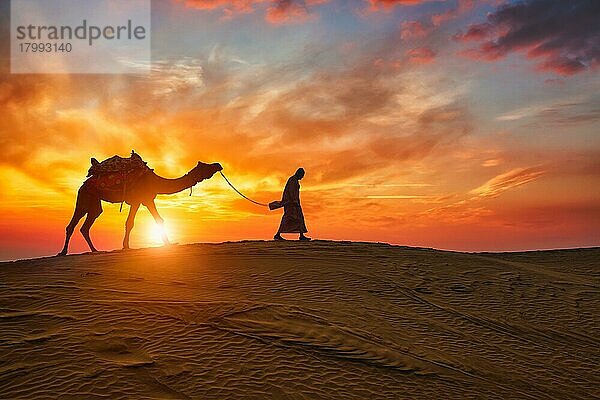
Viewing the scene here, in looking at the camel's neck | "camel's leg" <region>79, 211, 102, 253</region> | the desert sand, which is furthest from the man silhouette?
"camel's leg" <region>79, 211, 102, 253</region>

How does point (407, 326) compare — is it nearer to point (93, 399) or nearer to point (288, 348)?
point (288, 348)

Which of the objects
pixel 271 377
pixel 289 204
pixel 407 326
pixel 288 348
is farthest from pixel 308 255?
pixel 271 377

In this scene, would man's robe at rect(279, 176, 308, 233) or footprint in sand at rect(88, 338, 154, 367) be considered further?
man's robe at rect(279, 176, 308, 233)

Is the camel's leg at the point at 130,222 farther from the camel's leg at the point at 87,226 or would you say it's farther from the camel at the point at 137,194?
the camel's leg at the point at 87,226

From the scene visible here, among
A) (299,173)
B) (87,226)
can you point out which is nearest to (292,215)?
(299,173)

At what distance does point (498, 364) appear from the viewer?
6441 mm

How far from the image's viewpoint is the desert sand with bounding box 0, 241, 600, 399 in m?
5.17

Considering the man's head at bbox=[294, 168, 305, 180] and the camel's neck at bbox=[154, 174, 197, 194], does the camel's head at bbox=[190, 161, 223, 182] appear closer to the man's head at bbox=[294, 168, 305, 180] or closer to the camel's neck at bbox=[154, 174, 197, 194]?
the camel's neck at bbox=[154, 174, 197, 194]

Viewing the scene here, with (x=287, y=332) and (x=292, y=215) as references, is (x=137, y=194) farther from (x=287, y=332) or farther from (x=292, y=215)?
(x=287, y=332)

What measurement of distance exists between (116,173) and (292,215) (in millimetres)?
5138

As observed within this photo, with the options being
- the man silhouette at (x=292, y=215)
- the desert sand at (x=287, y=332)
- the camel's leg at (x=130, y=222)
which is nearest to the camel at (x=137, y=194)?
the camel's leg at (x=130, y=222)

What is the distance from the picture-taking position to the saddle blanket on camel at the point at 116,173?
14.1 metres

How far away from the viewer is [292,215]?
1433 cm

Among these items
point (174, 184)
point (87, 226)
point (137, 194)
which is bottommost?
point (87, 226)
